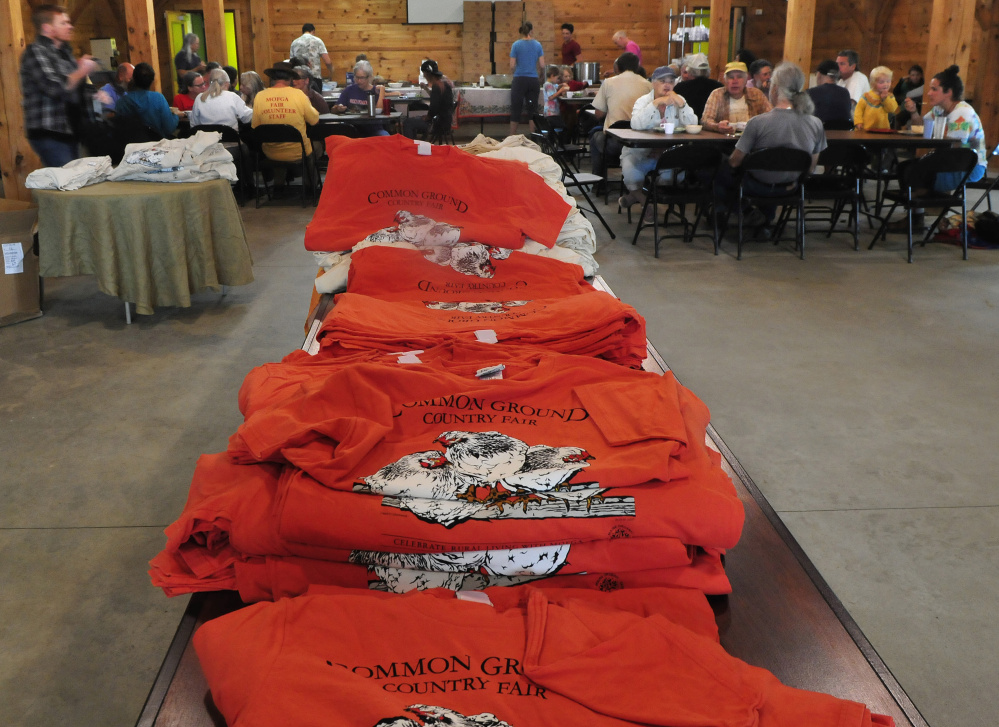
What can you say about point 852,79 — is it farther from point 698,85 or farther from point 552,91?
point 552,91

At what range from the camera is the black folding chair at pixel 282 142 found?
7355 mm

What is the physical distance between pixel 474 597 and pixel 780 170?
16.7ft

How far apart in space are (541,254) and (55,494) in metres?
1.72

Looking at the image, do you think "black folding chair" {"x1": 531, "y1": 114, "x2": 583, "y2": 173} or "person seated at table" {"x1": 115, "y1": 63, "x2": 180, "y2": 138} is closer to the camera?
"person seated at table" {"x1": 115, "y1": 63, "x2": 180, "y2": 138}

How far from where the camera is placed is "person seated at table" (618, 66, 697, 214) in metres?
6.60

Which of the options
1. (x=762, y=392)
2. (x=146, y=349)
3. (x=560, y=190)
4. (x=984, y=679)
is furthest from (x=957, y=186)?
(x=146, y=349)

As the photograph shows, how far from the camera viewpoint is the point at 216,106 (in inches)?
303

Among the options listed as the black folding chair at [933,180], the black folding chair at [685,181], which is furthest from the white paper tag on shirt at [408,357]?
the black folding chair at [933,180]

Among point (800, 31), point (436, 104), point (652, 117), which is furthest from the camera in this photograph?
point (436, 104)

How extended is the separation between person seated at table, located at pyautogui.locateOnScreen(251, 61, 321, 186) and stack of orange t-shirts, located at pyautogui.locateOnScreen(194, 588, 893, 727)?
696 cm

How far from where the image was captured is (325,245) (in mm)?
2834

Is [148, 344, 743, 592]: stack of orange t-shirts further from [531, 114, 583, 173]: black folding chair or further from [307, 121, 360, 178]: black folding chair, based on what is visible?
[307, 121, 360, 178]: black folding chair

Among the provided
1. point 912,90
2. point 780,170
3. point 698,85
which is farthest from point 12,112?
point 912,90

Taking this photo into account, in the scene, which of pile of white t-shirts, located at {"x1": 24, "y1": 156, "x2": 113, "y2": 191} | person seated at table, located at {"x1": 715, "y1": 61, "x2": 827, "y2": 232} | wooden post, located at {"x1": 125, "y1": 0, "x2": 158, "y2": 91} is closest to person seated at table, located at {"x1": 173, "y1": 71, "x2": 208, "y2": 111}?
wooden post, located at {"x1": 125, "y1": 0, "x2": 158, "y2": 91}
